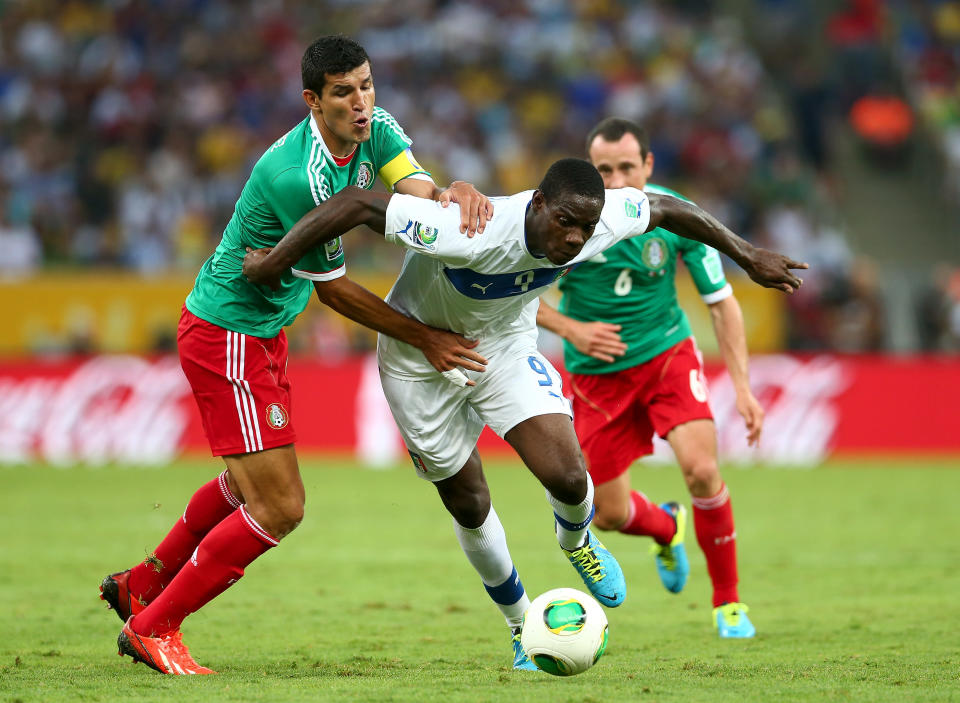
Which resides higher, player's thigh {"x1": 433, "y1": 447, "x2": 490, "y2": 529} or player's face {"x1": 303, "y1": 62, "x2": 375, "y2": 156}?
player's face {"x1": 303, "y1": 62, "x2": 375, "y2": 156}

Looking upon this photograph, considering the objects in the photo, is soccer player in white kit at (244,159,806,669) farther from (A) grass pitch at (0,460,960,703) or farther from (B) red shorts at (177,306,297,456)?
(A) grass pitch at (0,460,960,703)

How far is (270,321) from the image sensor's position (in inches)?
241

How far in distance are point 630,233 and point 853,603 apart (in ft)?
10.5

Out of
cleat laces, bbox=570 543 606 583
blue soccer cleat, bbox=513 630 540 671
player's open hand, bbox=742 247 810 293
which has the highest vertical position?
player's open hand, bbox=742 247 810 293

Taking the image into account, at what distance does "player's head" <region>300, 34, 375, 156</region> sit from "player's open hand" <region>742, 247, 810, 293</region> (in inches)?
75.2

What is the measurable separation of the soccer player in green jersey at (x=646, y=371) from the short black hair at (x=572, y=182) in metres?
A: 1.84

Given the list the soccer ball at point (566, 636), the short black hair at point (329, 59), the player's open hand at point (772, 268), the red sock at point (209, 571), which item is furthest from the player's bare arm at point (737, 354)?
the red sock at point (209, 571)

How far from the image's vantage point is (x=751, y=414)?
284 inches

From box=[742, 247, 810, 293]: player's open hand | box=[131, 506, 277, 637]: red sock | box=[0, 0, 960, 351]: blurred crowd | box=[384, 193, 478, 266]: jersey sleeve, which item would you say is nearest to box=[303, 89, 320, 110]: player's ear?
box=[384, 193, 478, 266]: jersey sleeve

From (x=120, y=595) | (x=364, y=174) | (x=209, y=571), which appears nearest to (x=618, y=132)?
(x=364, y=174)

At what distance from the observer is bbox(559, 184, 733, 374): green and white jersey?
25.3ft

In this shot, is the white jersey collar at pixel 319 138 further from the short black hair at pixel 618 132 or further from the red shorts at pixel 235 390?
the short black hair at pixel 618 132

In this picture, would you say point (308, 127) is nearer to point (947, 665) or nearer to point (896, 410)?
point (947, 665)

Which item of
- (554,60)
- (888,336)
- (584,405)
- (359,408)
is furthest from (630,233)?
(554,60)
